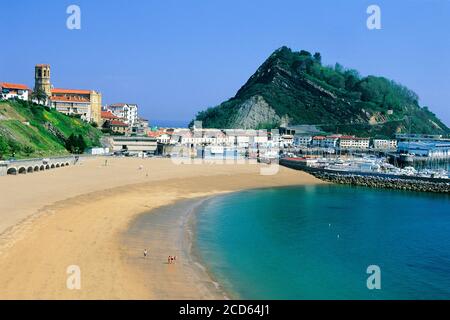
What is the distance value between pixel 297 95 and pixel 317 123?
1150 cm

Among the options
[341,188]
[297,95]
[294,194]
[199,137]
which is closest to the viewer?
[294,194]

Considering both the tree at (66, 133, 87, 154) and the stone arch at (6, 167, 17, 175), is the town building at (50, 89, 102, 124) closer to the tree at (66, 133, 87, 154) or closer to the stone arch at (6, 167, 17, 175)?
the tree at (66, 133, 87, 154)

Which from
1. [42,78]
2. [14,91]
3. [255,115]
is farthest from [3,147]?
[255,115]

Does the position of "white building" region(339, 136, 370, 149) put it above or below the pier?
above

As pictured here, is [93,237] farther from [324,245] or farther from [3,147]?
[3,147]

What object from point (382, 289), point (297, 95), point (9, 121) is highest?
point (297, 95)

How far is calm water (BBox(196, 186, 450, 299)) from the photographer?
18.7 meters

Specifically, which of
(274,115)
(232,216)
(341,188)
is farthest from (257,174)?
(274,115)

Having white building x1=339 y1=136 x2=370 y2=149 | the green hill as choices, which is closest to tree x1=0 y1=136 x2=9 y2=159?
the green hill

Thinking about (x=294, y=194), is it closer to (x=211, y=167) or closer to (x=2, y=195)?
(x=211, y=167)

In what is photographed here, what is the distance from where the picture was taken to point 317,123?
127938mm

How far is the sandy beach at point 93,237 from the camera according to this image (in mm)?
16859

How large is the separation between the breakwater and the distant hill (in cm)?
6555

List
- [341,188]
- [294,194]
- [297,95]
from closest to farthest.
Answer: [294,194] < [341,188] < [297,95]
